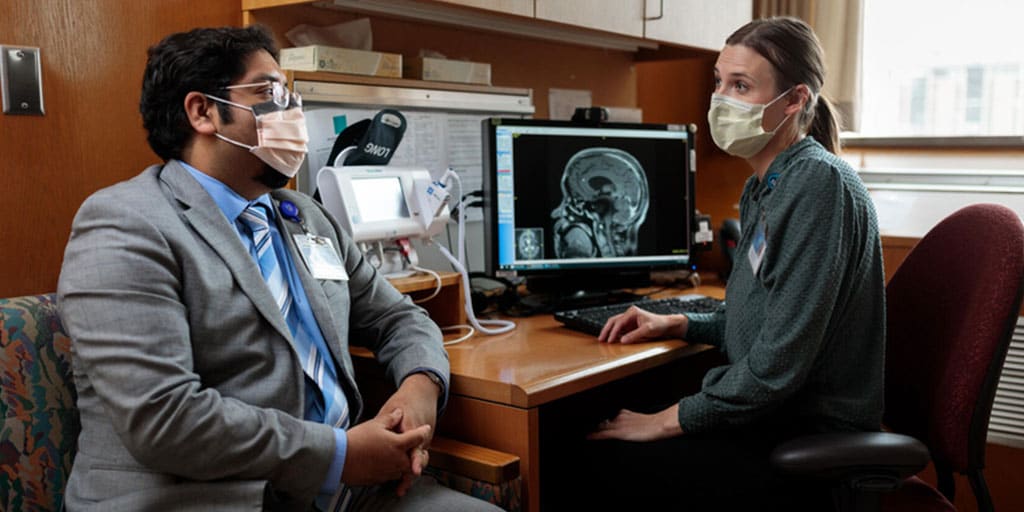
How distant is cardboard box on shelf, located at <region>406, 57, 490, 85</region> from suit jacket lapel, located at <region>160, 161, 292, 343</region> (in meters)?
0.93

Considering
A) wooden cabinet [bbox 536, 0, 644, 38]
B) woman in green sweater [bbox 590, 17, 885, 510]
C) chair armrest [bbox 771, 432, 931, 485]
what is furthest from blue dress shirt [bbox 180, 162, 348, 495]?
wooden cabinet [bbox 536, 0, 644, 38]

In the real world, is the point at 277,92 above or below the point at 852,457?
above

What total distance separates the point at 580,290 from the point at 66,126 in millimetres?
1206

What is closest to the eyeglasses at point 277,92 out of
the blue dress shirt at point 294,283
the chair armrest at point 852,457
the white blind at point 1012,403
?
the blue dress shirt at point 294,283

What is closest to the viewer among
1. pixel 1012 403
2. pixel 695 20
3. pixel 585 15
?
pixel 585 15

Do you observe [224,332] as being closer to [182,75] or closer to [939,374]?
[182,75]

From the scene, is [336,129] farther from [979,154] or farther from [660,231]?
[979,154]

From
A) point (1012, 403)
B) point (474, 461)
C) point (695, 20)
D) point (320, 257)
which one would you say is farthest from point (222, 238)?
point (1012, 403)

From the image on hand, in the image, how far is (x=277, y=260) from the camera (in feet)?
4.89

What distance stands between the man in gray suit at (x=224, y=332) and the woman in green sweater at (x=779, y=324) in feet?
1.26

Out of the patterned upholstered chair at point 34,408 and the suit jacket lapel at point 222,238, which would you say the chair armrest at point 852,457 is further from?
the patterned upholstered chair at point 34,408

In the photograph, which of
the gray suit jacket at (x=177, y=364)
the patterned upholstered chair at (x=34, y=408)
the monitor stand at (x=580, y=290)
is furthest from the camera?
the monitor stand at (x=580, y=290)

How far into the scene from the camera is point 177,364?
121cm

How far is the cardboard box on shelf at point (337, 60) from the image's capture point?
1938mm
